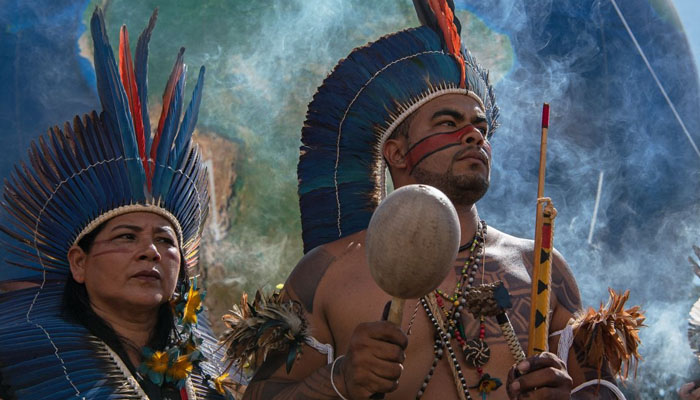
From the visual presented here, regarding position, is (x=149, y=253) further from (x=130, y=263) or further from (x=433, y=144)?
(x=433, y=144)

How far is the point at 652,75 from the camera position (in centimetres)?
862

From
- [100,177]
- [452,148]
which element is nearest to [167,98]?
[100,177]

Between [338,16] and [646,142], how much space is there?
9.51 feet

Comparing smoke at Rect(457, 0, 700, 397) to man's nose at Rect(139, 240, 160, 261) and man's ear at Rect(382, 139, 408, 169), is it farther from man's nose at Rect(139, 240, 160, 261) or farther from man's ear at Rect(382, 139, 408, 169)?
man's nose at Rect(139, 240, 160, 261)

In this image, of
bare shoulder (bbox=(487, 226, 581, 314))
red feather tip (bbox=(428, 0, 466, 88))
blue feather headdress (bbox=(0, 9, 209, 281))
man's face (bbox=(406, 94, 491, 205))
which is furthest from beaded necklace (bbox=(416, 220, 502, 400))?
blue feather headdress (bbox=(0, 9, 209, 281))

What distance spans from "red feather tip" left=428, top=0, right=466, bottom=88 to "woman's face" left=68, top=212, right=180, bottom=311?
141cm

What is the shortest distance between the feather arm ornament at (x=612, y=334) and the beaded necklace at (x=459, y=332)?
327 mm

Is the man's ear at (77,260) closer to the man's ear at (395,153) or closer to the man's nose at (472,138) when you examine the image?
the man's ear at (395,153)

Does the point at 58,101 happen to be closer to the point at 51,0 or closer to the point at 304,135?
the point at 51,0

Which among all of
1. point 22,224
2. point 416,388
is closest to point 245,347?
point 416,388

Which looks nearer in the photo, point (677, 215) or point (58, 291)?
point (58, 291)

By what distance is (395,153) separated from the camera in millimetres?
3789

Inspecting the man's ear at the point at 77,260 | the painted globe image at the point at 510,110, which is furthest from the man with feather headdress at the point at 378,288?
the painted globe image at the point at 510,110

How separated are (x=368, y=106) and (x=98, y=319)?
55.2 inches
